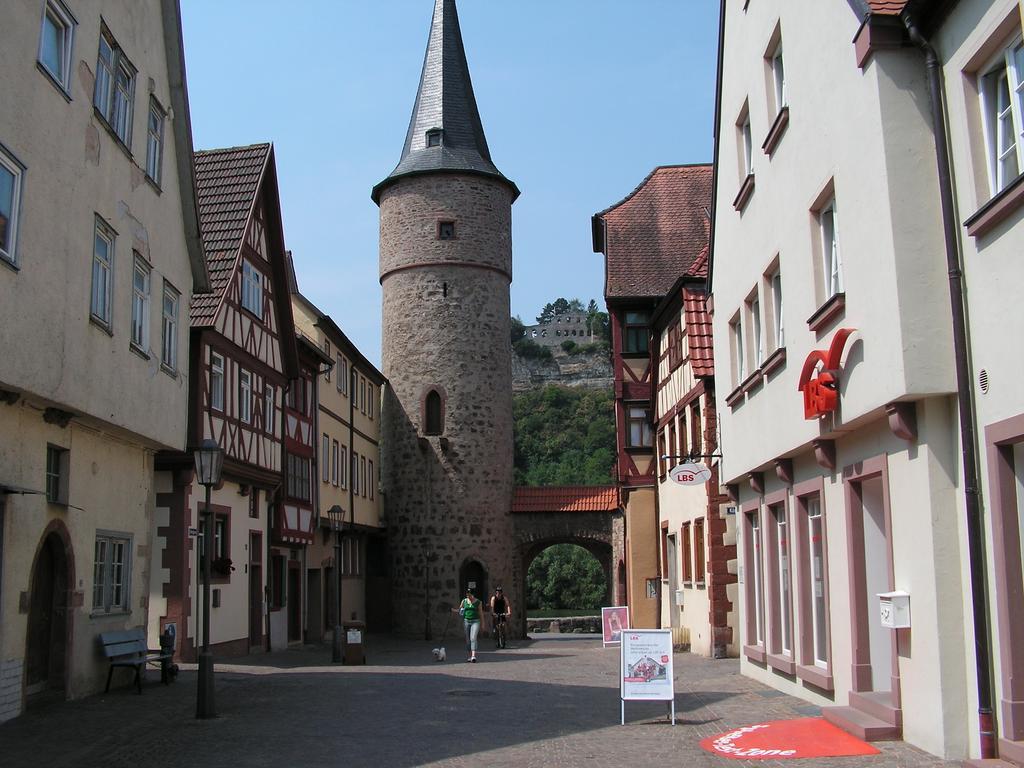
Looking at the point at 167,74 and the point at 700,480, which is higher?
the point at 167,74

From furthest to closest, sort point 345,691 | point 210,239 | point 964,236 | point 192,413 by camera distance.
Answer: point 210,239 < point 192,413 < point 345,691 < point 964,236

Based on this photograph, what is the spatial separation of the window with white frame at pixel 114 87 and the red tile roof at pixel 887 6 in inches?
346

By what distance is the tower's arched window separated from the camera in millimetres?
36938

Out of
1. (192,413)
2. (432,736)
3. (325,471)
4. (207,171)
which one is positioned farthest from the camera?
(325,471)

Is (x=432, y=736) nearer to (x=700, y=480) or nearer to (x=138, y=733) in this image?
(x=138, y=733)

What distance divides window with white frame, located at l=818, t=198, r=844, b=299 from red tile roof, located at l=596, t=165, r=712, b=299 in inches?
666

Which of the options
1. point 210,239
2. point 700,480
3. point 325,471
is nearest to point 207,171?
point 210,239

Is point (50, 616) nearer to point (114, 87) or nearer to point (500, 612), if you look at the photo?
point (114, 87)

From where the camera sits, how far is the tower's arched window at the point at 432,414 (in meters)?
36.9

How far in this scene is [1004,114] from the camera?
7.94m

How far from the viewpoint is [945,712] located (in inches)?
333

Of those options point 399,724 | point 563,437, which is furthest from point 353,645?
point 563,437

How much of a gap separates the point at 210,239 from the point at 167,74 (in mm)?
5428

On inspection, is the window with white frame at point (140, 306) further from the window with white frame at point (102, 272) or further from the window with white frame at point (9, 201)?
the window with white frame at point (9, 201)
